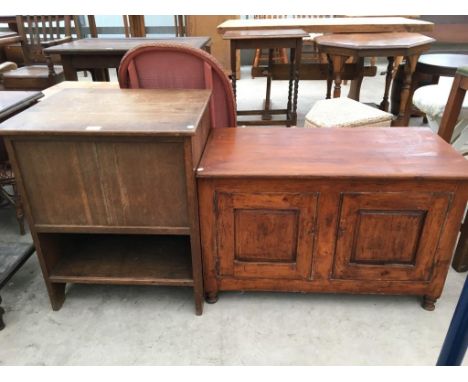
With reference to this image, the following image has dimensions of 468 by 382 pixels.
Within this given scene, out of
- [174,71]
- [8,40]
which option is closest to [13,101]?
[174,71]

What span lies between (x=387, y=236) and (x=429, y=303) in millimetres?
382

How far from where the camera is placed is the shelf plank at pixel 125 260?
1465mm

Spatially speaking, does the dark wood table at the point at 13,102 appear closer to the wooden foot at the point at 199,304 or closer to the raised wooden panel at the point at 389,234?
the wooden foot at the point at 199,304

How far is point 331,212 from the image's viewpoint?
4.30 ft

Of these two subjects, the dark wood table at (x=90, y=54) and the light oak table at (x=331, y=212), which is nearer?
the light oak table at (x=331, y=212)

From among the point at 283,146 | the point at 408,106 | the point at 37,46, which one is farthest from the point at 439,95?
the point at 37,46

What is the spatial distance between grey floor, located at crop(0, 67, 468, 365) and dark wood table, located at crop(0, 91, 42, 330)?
13 cm

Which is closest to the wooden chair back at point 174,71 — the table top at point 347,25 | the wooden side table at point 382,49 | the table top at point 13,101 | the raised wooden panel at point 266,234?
the table top at point 13,101

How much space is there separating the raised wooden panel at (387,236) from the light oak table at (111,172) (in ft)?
1.92

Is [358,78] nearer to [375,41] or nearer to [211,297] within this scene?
[375,41]

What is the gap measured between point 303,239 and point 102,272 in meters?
0.79

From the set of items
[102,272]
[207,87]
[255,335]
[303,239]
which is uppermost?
[207,87]

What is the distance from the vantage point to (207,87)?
5.35 ft
